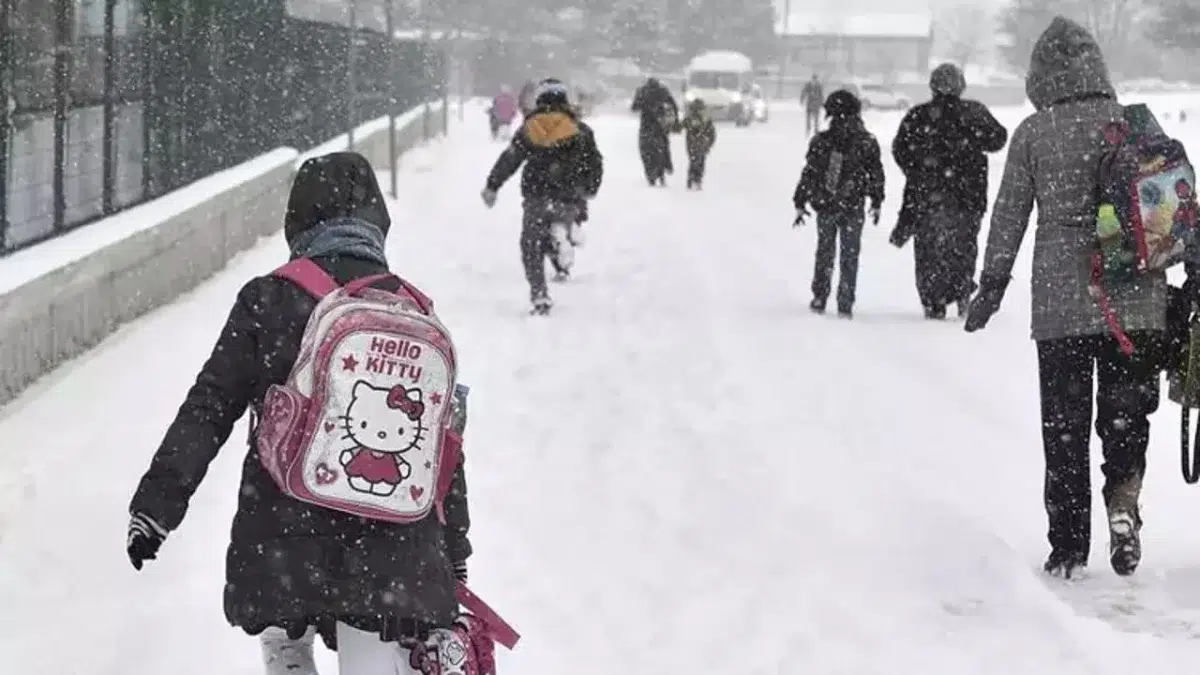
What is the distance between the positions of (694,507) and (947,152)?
564 centimetres

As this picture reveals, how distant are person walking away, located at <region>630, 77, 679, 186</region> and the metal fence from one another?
22.1 feet

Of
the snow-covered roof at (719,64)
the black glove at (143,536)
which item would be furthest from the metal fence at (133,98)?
the snow-covered roof at (719,64)

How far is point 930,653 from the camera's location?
221 inches

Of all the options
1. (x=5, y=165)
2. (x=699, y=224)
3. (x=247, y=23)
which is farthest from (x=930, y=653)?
(x=699, y=224)

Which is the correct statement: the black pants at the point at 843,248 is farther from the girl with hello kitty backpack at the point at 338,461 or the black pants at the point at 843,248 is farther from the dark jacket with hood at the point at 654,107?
the dark jacket with hood at the point at 654,107

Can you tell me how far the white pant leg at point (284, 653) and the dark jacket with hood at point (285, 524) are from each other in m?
0.27

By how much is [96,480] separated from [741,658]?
315cm

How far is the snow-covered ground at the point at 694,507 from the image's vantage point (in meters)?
5.62

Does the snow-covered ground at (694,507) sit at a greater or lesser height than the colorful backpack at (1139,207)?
lesser

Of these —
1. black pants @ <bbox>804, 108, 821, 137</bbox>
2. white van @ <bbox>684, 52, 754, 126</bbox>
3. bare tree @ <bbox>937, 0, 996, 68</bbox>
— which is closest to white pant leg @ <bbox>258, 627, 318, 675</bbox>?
black pants @ <bbox>804, 108, 821, 137</bbox>

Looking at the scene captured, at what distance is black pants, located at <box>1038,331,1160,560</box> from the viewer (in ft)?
20.1

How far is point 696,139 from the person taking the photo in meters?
26.8

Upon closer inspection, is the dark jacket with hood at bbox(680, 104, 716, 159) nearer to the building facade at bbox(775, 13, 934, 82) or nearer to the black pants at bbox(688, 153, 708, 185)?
the black pants at bbox(688, 153, 708, 185)

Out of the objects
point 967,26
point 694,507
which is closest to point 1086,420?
point 694,507
